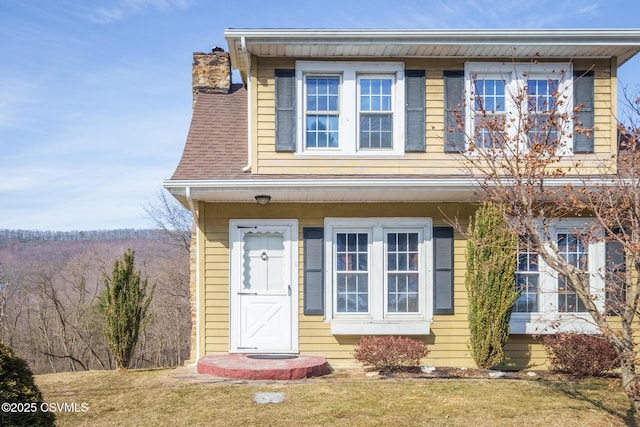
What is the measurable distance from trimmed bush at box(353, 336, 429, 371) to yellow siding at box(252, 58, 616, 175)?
2.62 metres

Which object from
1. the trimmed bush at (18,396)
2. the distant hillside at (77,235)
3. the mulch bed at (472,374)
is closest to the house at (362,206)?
the mulch bed at (472,374)

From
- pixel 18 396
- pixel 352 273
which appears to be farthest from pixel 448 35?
pixel 18 396

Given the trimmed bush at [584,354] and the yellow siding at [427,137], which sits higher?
the yellow siding at [427,137]

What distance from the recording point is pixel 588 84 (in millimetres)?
8773

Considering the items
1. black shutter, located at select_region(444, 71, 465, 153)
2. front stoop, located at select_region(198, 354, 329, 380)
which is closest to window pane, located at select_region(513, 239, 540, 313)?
black shutter, located at select_region(444, 71, 465, 153)

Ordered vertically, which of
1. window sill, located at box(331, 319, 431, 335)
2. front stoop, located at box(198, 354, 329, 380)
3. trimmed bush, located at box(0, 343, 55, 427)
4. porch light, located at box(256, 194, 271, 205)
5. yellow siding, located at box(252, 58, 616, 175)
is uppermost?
yellow siding, located at box(252, 58, 616, 175)

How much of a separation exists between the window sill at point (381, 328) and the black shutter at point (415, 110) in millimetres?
2763

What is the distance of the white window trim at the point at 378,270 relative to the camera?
857cm

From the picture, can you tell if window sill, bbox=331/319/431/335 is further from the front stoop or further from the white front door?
the white front door

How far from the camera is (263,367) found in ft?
24.6

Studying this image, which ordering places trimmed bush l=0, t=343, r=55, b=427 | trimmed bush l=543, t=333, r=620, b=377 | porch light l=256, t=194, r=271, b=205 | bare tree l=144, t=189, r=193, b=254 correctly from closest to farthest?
1. trimmed bush l=0, t=343, r=55, b=427
2. trimmed bush l=543, t=333, r=620, b=377
3. porch light l=256, t=194, r=271, b=205
4. bare tree l=144, t=189, r=193, b=254

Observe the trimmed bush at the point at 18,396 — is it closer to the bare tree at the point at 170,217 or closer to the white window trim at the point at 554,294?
the white window trim at the point at 554,294

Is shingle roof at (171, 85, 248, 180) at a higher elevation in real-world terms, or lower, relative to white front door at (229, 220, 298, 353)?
higher

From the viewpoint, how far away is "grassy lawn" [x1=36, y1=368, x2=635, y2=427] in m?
5.75
